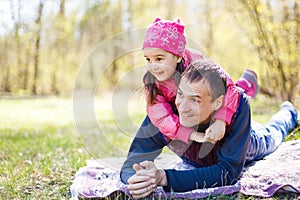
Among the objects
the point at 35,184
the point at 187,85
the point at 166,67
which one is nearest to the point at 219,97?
the point at 187,85

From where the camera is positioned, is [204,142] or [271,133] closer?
[204,142]

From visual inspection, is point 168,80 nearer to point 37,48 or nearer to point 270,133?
point 270,133

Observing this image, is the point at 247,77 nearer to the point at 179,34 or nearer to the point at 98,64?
the point at 179,34

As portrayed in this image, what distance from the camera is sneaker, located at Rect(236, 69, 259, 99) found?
3.51m

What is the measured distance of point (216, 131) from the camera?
7.14 feet

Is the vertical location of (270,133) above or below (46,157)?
above

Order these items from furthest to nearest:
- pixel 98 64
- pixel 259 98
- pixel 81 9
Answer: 1. pixel 81 9
2. pixel 98 64
3. pixel 259 98

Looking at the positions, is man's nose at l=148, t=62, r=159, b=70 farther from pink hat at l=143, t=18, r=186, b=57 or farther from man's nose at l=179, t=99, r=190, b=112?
man's nose at l=179, t=99, r=190, b=112

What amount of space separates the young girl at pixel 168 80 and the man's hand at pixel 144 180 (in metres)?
0.28

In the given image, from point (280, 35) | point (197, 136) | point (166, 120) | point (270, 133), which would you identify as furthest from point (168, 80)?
point (280, 35)

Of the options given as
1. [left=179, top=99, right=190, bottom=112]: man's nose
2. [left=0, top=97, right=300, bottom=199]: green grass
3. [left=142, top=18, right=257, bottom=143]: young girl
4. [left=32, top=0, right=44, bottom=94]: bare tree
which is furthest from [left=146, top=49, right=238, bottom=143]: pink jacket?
[left=32, top=0, right=44, bottom=94]: bare tree

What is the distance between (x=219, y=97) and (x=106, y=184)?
824 millimetres

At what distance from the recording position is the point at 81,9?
1839cm

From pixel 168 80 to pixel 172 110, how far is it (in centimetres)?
17
